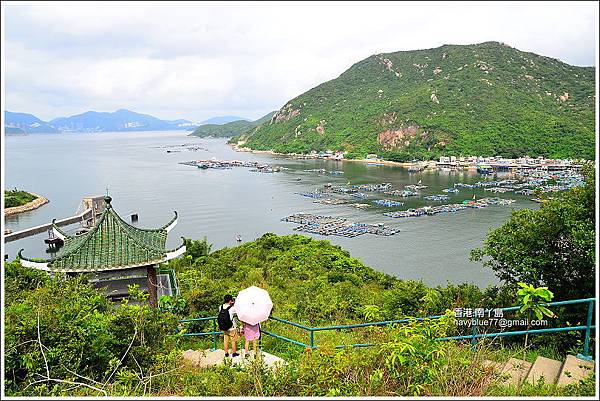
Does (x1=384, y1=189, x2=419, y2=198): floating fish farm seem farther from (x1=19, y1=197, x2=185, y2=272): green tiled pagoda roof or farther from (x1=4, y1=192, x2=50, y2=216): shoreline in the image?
(x1=19, y1=197, x2=185, y2=272): green tiled pagoda roof

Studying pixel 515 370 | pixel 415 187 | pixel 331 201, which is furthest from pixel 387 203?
pixel 515 370

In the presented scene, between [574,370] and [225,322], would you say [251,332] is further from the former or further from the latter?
[574,370]

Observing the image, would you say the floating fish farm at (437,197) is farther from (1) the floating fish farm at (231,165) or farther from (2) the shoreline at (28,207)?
(2) the shoreline at (28,207)

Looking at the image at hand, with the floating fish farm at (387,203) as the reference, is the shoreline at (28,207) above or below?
below

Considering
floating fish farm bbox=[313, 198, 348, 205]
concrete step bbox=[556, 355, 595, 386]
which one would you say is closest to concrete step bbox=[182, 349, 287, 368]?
concrete step bbox=[556, 355, 595, 386]

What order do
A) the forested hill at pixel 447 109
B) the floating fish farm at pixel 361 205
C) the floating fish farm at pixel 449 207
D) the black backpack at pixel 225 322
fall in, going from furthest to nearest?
the forested hill at pixel 447 109 → the floating fish farm at pixel 361 205 → the floating fish farm at pixel 449 207 → the black backpack at pixel 225 322

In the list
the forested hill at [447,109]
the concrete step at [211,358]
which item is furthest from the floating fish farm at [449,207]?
the concrete step at [211,358]

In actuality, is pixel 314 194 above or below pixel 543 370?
below

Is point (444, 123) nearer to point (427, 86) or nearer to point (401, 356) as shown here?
point (427, 86)
